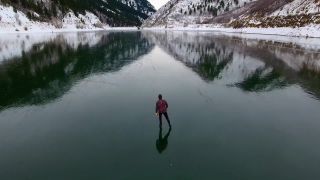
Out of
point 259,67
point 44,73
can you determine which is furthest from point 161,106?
point 259,67

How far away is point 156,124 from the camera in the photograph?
77.6 ft

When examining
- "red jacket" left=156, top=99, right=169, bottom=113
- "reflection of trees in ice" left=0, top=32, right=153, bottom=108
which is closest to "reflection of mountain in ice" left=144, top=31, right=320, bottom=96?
"reflection of trees in ice" left=0, top=32, right=153, bottom=108

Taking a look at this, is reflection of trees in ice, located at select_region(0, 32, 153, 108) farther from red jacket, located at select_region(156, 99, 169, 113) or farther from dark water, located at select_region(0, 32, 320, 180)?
red jacket, located at select_region(156, 99, 169, 113)

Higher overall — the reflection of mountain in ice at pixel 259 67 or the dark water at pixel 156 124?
the reflection of mountain in ice at pixel 259 67

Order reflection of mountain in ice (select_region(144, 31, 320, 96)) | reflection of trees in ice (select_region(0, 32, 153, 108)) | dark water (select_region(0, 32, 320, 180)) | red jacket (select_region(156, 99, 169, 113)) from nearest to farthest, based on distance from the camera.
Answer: dark water (select_region(0, 32, 320, 180)) → red jacket (select_region(156, 99, 169, 113)) → reflection of trees in ice (select_region(0, 32, 153, 108)) → reflection of mountain in ice (select_region(144, 31, 320, 96))

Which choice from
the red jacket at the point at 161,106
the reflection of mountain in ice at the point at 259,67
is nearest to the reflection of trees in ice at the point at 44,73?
the reflection of mountain in ice at the point at 259,67

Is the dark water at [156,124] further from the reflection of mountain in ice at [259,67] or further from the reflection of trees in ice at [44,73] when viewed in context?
the reflection of mountain in ice at [259,67]

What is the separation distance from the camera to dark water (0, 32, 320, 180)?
1708 centimetres

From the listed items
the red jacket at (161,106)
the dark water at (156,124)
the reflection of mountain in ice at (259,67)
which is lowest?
the dark water at (156,124)

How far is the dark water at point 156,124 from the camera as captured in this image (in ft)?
56.0

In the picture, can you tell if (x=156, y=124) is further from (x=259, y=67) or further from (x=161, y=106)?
(x=259, y=67)

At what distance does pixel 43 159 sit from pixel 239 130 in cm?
1210

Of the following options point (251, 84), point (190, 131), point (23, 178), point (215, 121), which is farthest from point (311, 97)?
point (23, 178)

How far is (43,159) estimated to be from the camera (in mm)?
18125
